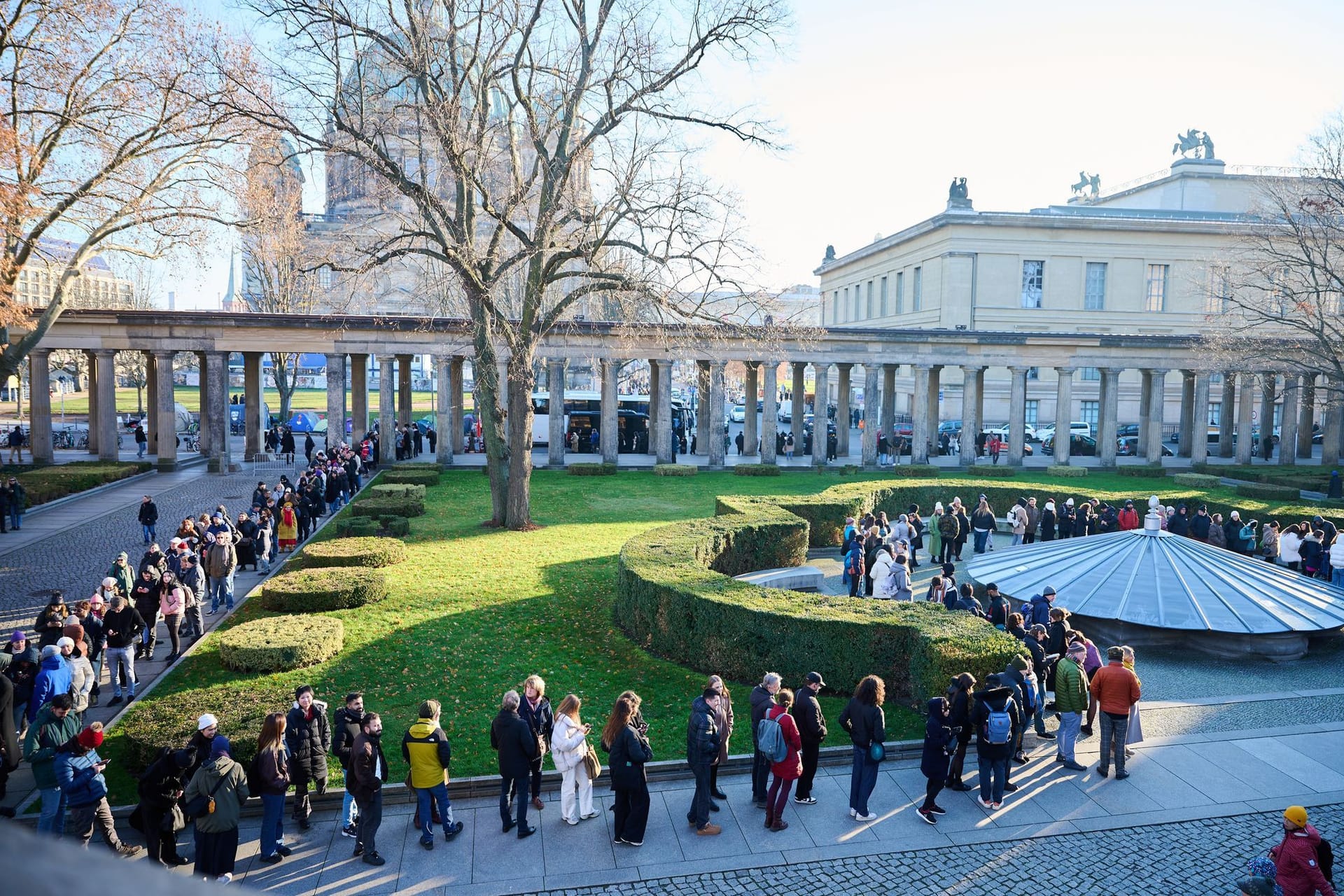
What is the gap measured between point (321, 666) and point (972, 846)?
32.9 ft

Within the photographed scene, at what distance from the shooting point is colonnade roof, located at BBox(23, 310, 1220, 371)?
38.5m

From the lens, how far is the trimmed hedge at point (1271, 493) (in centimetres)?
3341

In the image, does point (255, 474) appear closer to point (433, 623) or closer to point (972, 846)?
point (433, 623)

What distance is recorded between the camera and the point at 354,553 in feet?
66.7

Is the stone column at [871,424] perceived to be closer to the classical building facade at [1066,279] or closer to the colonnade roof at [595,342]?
the colonnade roof at [595,342]

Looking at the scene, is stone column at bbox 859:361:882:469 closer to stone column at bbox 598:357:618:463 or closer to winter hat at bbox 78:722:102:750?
stone column at bbox 598:357:618:463

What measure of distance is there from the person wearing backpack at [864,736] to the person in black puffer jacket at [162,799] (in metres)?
6.96

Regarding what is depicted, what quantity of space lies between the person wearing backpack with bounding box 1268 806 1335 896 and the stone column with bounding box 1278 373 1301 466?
45.8 meters

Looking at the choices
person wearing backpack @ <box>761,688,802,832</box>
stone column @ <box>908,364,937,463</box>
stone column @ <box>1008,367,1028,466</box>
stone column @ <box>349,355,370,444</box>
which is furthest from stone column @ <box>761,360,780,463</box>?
person wearing backpack @ <box>761,688,802,832</box>

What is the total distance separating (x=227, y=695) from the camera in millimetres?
12516

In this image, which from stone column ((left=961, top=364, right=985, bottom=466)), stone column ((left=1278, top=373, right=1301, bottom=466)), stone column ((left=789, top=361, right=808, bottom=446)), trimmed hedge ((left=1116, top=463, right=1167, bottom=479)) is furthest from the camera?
stone column ((left=789, top=361, right=808, bottom=446))

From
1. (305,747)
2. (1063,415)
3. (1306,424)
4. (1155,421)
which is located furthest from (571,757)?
(1306,424)

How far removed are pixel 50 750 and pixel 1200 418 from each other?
51.1 metres

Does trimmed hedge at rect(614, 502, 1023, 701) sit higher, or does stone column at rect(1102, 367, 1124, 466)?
stone column at rect(1102, 367, 1124, 466)
